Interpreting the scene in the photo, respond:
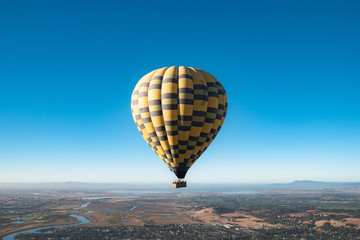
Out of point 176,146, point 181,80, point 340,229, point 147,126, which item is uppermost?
point 181,80

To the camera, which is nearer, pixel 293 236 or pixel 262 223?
pixel 293 236

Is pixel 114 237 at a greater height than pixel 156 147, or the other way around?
pixel 156 147

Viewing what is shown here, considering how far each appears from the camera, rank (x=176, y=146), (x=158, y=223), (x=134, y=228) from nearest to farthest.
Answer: (x=176, y=146)
(x=134, y=228)
(x=158, y=223)

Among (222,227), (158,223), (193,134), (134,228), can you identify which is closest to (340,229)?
(222,227)

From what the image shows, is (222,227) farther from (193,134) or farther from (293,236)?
(193,134)

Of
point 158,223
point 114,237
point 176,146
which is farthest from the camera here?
point 158,223

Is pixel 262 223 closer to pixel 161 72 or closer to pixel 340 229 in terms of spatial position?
pixel 340 229
